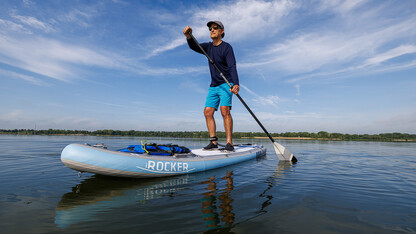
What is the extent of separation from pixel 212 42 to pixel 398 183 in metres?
6.35

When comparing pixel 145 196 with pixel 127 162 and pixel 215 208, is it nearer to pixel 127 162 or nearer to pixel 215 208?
pixel 127 162

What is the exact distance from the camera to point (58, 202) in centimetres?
271

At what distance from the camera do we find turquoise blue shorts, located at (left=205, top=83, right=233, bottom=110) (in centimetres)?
636

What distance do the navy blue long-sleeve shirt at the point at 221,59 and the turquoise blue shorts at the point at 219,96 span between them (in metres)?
0.18

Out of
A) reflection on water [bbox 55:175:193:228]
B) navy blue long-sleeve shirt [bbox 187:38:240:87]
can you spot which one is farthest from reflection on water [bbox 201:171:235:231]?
navy blue long-sleeve shirt [bbox 187:38:240:87]

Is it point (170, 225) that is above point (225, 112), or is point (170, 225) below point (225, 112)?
below

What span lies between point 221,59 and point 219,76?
57 cm

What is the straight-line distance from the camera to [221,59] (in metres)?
6.50

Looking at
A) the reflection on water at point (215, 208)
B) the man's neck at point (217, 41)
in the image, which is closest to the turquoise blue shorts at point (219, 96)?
the man's neck at point (217, 41)

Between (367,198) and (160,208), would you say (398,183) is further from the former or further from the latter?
(160,208)

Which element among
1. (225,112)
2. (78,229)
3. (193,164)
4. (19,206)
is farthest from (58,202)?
(225,112)

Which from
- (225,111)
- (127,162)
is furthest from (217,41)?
(127,162)

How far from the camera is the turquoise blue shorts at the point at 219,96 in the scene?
6359 mm

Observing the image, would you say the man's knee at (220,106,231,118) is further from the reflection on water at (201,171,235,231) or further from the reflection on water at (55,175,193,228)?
the reflection on water at (201,171,235,231)
